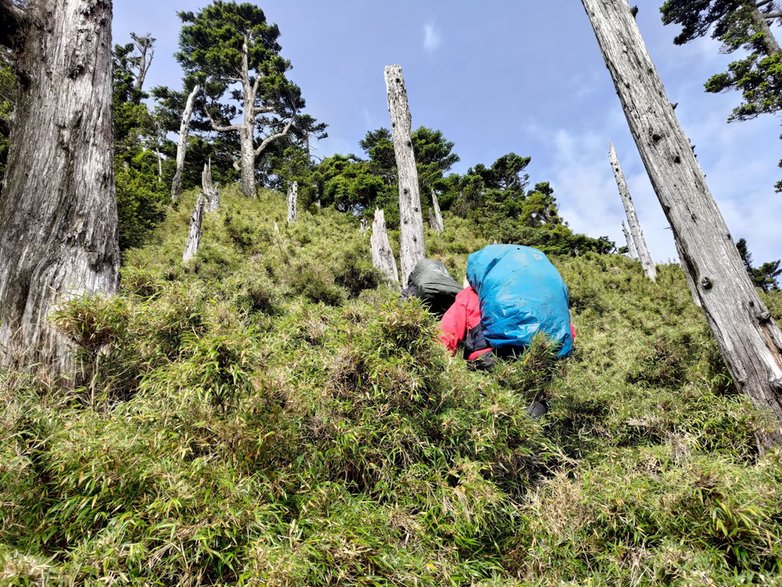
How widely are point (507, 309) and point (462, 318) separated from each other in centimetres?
48

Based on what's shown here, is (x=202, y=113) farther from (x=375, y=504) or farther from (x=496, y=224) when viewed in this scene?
(x=375, y=504)

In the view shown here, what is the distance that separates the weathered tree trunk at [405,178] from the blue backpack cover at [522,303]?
3661 mm

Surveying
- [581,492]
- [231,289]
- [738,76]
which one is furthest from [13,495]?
[738,76]

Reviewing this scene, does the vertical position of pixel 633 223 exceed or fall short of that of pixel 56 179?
it exceeds it

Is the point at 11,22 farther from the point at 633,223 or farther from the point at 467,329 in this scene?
the point at 633,223

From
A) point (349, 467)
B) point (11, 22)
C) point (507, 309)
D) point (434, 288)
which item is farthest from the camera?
point (434, 288)

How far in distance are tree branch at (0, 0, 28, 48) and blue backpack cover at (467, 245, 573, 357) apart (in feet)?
12.9

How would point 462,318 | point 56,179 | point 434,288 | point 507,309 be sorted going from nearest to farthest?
point 56,179 → point 507,309 → point 462,318 → point 434,288

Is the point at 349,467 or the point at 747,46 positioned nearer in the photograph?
the point at 349,467

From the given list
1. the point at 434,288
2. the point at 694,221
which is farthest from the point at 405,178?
the point at 694,221

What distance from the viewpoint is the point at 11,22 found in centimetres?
284

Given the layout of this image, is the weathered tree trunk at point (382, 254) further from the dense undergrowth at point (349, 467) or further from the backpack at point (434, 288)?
the dense undergrowth at point (349, 467)

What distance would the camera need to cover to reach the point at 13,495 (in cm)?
142

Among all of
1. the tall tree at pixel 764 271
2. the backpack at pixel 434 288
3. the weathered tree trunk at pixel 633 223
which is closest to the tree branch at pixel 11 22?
the backpack at pixel 434 288
